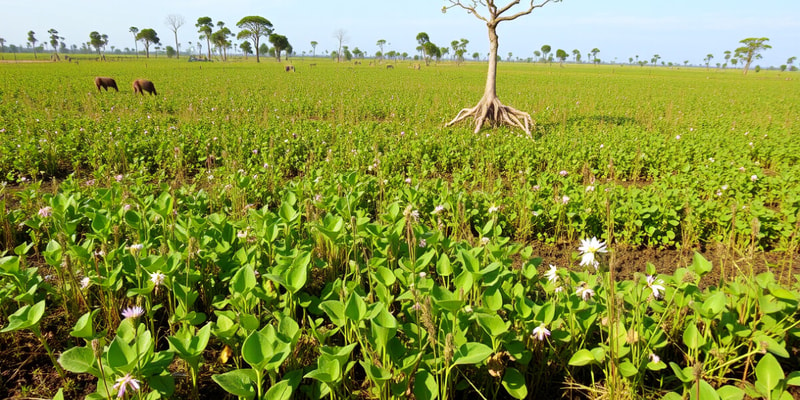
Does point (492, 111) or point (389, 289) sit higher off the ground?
point (492, 111)

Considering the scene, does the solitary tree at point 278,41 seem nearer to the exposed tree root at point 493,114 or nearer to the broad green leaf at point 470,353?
the exposed tree root at point 493,114

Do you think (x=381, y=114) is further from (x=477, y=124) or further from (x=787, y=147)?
(x=787, y=147)

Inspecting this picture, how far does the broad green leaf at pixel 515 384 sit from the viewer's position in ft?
6.03

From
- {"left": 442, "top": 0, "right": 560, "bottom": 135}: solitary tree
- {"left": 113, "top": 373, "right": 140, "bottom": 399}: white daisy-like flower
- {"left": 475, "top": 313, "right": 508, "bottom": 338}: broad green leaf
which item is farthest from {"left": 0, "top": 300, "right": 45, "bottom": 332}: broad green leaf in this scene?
{"left": 442, "top": 0, "right": 560, "bottom": 135}: solitary tree

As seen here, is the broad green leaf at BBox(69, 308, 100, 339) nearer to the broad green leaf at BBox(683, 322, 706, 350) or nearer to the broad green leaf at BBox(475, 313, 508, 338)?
the broad green leaf at BBox(475, 313, 508, 338)

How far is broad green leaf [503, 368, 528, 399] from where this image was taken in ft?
6.03

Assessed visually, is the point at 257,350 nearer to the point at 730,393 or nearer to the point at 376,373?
the point at 376,373

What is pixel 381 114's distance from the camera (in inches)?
531

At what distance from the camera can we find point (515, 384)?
187 cm

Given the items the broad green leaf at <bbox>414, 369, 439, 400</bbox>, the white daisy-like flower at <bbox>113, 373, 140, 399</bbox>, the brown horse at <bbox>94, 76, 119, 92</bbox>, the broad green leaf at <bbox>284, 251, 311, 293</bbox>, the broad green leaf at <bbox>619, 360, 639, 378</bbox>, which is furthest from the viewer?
the brown horse at <bbox>94, 76, 119, 92</bbox>

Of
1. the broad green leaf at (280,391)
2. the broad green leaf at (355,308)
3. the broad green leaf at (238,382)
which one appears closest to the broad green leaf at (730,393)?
the broad green leaf at (355,308)

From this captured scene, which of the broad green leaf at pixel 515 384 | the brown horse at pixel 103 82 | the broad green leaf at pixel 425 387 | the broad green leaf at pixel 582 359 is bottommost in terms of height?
the broad green leaf at pixel 515 384

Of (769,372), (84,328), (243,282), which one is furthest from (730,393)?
(84,328)

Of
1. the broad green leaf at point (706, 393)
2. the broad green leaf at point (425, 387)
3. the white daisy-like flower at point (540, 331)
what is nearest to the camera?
the broad green leaf at point (706, 393)
